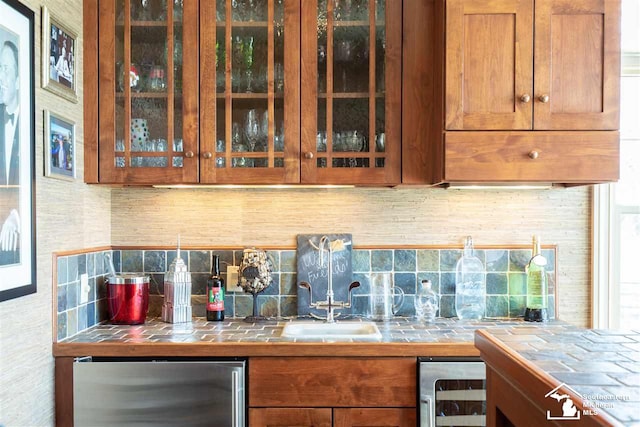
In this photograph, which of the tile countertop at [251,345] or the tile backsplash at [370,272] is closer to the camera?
the tile countertop at [251,345]

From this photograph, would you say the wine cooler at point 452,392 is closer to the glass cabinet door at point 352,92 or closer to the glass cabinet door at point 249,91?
the glass cabinet door at point 352,92

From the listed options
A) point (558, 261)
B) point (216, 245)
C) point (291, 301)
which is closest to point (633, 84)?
point (558, 261)

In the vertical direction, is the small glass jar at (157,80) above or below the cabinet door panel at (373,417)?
above

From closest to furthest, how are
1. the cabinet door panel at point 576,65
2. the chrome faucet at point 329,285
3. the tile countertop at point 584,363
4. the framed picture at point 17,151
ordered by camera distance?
the tile countertop at point 584,363 → the framed picture at point 17,151 → the cabinet door panel at point 576,65 → the chrome faucet at point 329,285

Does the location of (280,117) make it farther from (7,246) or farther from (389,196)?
(7,246)

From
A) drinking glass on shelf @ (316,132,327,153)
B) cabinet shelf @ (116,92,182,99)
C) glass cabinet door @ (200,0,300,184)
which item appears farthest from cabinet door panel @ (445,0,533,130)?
cabinet shelf @ (116,92,182,99)

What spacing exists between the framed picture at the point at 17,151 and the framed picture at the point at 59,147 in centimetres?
11

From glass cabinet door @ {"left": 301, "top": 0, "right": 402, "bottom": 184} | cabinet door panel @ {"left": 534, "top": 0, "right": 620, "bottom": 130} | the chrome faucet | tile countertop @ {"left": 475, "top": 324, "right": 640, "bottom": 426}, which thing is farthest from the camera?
the chrome faucet

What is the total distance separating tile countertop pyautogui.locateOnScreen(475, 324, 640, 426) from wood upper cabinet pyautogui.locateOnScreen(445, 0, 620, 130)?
45.6 inches

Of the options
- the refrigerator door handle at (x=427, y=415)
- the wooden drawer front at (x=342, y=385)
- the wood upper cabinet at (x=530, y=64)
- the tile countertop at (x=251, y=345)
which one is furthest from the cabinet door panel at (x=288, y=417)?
the wood upper cabinet at (x=530, y=64)

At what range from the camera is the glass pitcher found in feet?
7.93

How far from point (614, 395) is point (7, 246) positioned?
5.33 feet

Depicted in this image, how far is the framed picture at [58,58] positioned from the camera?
1.86 m

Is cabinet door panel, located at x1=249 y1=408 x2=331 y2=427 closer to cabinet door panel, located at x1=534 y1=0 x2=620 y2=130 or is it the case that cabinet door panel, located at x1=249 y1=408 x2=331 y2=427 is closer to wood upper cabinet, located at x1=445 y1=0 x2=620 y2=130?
wood upper cabinet, located at x1=445 y1=0 x2=620 y2=130
